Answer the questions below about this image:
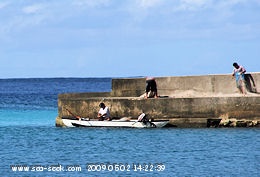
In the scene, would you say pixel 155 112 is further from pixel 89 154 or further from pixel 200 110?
pixel 89 154

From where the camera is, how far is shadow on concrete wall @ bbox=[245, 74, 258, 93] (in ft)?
95.8

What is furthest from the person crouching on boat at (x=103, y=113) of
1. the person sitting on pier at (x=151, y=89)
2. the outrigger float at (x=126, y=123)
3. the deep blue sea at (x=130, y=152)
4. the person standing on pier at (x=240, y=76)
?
the person standing on pier at (x=240, y=76)

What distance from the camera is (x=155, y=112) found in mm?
29562

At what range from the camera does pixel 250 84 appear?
29.2 metres

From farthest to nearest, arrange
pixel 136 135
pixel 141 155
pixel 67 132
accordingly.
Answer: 1. pixel 67 132
2. pixel 136 135
3. pixel 141 155

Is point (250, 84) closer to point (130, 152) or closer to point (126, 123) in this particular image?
point (126, 123)

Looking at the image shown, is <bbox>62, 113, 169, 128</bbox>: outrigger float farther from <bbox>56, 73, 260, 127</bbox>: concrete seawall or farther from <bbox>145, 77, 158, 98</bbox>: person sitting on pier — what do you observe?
<bbox>145, 77, 158, 98</bbox>: person sitting on pier

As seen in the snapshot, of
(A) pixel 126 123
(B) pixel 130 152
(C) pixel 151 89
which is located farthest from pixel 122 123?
(B) pixel 130 152

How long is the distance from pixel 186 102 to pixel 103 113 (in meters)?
2.87

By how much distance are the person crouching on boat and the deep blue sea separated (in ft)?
1.31

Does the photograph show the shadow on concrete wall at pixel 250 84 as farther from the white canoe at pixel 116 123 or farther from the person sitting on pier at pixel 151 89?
the person sitting on pier at pixel 151 89

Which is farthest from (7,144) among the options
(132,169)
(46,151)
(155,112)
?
(132,169)

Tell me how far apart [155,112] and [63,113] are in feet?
12.4

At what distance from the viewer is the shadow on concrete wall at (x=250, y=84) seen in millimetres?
29188
